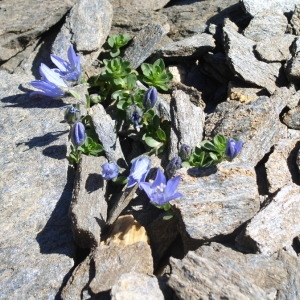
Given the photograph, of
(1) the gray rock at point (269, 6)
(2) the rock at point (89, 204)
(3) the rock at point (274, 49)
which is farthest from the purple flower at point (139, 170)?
(1) the gray rock at point (269, 6)

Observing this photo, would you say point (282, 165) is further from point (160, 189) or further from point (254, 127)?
point (160, 189)

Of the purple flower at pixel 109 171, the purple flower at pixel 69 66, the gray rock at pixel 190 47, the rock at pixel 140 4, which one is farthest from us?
the rock at pixel 140 4

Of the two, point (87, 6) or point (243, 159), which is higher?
point (87, 6)

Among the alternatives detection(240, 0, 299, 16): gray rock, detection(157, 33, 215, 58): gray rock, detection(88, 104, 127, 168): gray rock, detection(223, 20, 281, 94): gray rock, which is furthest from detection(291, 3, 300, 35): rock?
detection(88, 104, 127, 168): gray rock

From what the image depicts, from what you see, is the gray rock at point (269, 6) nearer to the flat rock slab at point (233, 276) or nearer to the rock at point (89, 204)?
the rock at point (89, 204)

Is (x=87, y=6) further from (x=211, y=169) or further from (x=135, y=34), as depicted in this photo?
(x=211, y=169)

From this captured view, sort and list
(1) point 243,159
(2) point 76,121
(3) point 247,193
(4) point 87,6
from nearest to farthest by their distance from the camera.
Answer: (3) point 247,193 → (1) point 243,159 → (2) point 76,121 → (4) point 87,6

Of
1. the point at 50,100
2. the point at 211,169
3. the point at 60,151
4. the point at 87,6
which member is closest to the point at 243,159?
the point at 211,169

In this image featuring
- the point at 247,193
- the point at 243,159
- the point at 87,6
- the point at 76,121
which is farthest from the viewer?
the point at 87,6
